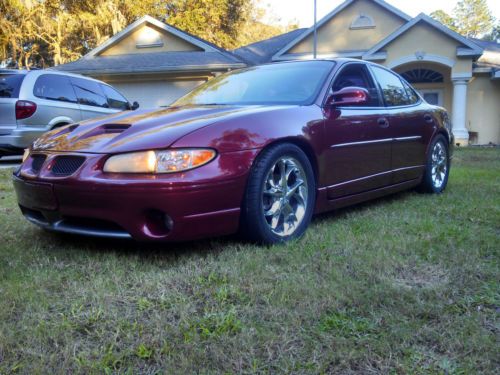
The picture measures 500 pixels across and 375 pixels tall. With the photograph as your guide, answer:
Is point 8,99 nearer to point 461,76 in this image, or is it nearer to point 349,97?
point 349,97

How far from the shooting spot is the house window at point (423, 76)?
54.3 ft

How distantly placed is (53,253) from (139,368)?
156 centimetres

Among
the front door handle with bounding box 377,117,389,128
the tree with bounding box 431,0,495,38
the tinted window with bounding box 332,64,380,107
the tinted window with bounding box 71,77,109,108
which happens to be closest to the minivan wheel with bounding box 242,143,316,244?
the tinted window with bounding box 332,64,380,107

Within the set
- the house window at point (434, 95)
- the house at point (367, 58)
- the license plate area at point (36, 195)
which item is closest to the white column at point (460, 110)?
the house at point (367, 58)

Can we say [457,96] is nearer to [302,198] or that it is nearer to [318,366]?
[302,198]

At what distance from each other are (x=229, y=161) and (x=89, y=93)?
679cm

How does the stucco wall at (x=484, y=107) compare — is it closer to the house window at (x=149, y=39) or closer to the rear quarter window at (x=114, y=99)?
the house window at (x=149, y=39)

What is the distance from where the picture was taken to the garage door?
1614 cm

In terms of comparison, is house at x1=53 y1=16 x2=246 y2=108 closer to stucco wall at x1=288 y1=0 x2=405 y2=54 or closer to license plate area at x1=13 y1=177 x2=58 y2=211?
stucco wall at x1=288 y1=0 x2=405 y2=54

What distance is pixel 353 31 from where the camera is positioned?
1691 cm

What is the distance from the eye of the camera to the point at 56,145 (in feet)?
10.6

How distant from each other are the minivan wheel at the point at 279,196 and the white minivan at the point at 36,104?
16.5 ft

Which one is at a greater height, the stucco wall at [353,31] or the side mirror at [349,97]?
the stucco wall at [353,31]

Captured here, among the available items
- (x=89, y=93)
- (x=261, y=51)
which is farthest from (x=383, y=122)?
(x=261, y=51)
